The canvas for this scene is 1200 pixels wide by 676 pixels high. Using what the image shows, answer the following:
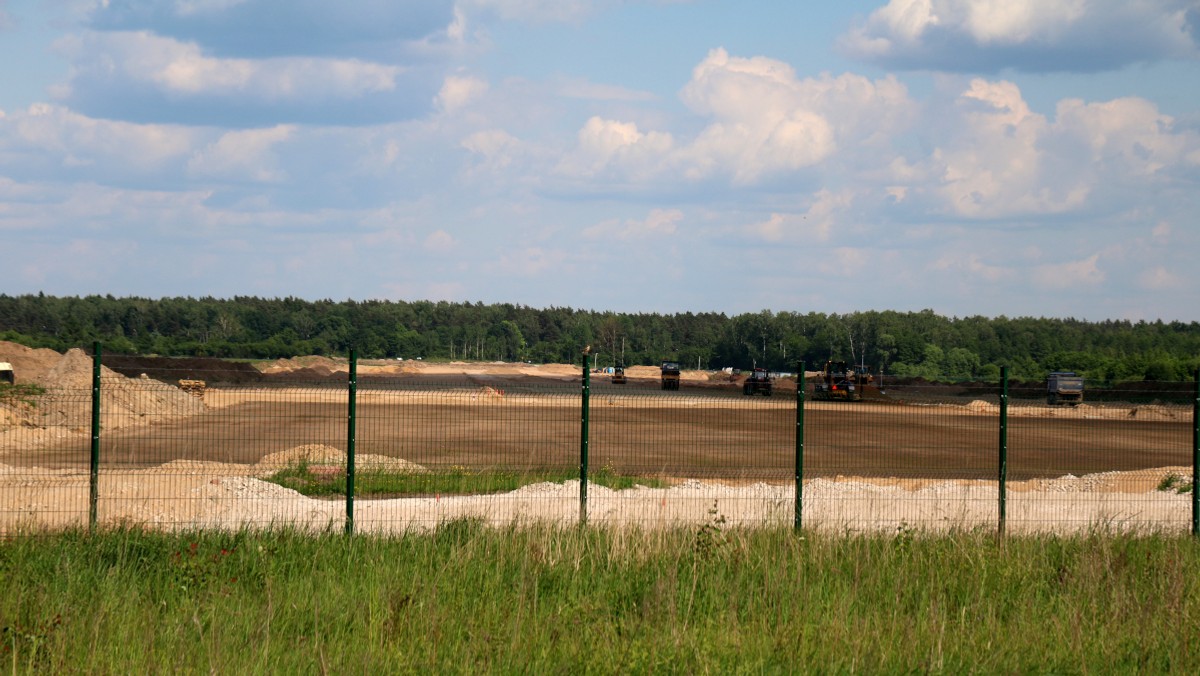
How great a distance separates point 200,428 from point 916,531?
34858mm

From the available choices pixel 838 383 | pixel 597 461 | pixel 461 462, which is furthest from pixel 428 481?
pixel 838 383

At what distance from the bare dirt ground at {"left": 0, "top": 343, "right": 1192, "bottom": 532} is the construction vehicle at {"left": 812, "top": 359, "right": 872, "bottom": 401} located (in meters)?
4.82

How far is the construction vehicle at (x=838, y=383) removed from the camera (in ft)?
207

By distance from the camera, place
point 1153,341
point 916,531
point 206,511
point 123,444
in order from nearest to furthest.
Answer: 1. point 916,531
2. point 206,511
3. point 123,444
4. point 1153,341

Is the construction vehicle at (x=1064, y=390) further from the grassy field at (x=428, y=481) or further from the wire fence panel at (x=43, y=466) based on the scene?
the wire fence panel at (x=43, y=466)

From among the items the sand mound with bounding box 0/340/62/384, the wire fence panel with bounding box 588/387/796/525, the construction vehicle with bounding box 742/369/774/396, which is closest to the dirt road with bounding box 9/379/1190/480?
the wire fence panel with bounding box 588/387/796/525

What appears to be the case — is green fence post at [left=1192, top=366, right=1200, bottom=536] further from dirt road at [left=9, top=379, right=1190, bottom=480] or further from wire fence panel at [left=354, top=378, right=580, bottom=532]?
wire fence panel at [left=354, top=378, right=580, bottom=532]

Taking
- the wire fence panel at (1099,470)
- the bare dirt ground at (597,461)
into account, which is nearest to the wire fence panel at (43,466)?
the bare dirt ground at (597,461)

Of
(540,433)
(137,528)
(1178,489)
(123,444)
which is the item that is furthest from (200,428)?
(1178,489)

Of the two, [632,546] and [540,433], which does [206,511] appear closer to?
[632,546]

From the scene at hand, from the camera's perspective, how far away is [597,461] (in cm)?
3006

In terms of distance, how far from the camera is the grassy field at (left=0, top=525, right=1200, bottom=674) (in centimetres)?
815

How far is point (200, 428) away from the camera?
41.9 metres

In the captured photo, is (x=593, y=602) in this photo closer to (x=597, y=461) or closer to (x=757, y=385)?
(x=597, y=461)
